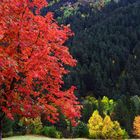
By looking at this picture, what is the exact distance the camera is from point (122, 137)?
8681 centimetres

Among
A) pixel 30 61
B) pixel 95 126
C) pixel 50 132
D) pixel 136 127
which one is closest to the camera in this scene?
pixel 30 61

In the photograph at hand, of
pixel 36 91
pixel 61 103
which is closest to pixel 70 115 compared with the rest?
pixel 61 103

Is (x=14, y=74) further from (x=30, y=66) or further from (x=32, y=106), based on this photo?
(x=32, y=106)

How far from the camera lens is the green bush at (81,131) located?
82.6 m

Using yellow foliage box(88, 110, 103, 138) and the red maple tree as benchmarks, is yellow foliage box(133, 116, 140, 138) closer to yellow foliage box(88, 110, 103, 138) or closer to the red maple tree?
yellow foliage box(88, 110, 103, 138)

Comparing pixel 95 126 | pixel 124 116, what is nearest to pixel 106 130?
pixel 95 126

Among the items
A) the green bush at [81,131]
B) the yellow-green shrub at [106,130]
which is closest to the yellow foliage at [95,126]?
the yellow-green shrub at [106,130]

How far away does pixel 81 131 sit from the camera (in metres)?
83.2

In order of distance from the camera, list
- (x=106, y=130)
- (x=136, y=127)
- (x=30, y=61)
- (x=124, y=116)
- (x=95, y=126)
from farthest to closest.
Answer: (x=124, y=116)
(x=136, y=127)
(x=95, y=126)
(x=106, y=130)
(x=30, y=61)

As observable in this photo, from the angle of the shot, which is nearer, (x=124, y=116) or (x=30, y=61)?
(x=30, y=61)

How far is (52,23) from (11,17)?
270 cm

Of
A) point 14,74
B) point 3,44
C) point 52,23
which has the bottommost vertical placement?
point 14,74

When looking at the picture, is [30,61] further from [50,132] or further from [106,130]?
[106,130]

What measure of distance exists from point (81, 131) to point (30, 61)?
6820cm
